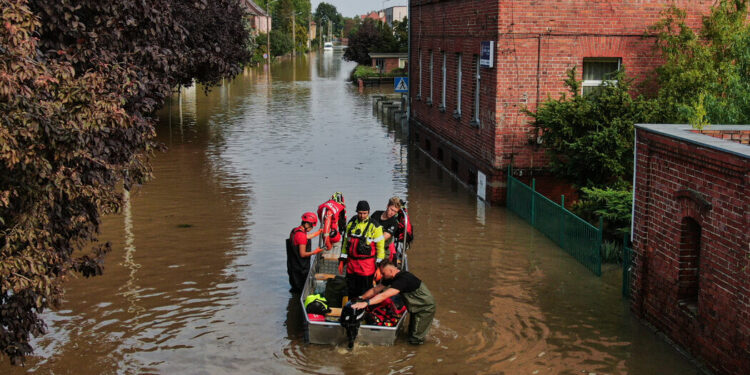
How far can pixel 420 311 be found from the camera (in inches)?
426

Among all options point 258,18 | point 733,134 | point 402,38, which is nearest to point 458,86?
point 733,134

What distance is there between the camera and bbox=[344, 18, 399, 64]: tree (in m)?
81.1

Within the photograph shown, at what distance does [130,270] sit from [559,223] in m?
8.05

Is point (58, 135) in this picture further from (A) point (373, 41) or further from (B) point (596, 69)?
(A) point (373, 41)

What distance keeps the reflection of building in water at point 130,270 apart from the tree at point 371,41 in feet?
210

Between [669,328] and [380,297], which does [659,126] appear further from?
[380,297]

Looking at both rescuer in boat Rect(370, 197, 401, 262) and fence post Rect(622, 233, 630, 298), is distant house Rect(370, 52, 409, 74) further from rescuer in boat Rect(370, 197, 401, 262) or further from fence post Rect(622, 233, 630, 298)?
fence post Rect(622, 233, 630, 298)

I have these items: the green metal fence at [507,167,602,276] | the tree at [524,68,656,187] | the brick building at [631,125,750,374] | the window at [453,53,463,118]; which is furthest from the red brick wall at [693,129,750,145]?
the window at [453,53,463,118]

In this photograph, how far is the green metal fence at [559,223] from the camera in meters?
14.2

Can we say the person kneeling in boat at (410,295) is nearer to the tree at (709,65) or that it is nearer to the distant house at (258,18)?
the tree at (709,65)

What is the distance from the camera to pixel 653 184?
11.4 meters

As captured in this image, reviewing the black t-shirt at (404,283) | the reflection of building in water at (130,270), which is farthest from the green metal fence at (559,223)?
the reflection of building in water at (130,270)

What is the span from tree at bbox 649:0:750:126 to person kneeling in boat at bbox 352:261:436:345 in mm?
6386

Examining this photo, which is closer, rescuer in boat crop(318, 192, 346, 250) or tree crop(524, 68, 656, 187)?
rescuer in boat crop(318, 192, 346, 250)
